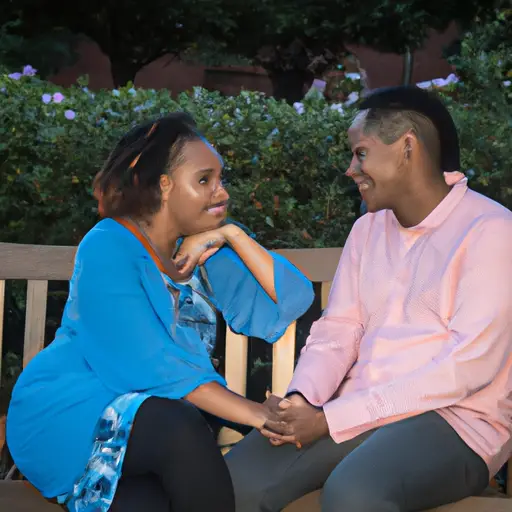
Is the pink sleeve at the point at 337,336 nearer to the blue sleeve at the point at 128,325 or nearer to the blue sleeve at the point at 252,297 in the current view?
the blue sleeve at the point at 252,297

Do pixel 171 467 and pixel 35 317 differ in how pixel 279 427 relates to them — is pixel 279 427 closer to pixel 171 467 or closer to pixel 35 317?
pixel 171 467

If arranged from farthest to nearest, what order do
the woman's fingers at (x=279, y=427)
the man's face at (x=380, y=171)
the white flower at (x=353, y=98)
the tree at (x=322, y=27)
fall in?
the tree at (x=322, y=27) < the white flower at (x=353, y=98) < the man's face at (x=380, y=171) < the woman's fingers at (x=279, y=427)

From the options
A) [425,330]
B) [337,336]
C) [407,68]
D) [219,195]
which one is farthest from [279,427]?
[407,68]

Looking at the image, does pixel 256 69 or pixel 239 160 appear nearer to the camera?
pixel 239 160

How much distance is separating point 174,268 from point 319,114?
179cm

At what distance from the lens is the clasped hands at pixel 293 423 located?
10.1 ft

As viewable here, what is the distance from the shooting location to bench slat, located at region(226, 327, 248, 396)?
3766 millimetres

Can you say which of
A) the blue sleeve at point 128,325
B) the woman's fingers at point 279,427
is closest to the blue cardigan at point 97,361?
the blue sleeve at point 128,325

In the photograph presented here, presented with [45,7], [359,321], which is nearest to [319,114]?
[359,321]

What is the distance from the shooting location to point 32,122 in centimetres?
484

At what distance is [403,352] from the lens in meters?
3.17

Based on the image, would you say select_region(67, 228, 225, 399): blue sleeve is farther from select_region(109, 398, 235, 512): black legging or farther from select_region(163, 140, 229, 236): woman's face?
select_region(163, 140, 229, 236): woman's face

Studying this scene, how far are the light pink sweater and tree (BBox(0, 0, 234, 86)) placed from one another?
958 cm

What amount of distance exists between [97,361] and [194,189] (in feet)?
2.20
